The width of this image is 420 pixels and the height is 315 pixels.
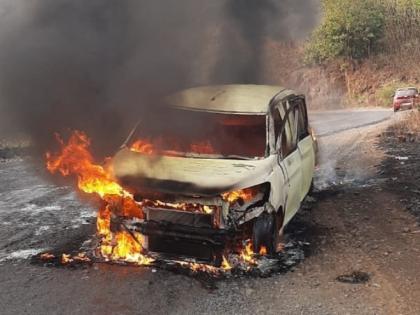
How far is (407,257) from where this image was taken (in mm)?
5523

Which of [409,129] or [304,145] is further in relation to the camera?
[409,129]

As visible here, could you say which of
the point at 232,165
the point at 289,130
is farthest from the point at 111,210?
the point at 289,130

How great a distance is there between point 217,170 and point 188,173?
0.99ft

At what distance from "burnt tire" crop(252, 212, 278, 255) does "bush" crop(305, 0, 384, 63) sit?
3031cm

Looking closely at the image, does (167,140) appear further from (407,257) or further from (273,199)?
(407,257)

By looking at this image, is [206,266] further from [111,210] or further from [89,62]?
[89,62]

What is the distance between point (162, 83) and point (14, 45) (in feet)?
7.01

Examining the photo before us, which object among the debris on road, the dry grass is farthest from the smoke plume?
the dry grass

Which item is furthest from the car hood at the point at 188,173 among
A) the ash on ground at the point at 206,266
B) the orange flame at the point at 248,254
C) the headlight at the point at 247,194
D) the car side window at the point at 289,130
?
the ash on ground at the point at 206,266

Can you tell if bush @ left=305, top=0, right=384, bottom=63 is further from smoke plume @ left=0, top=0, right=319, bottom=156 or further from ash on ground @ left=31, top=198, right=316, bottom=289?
ash on ground @ left=31, top=198, right=316, bottom=289

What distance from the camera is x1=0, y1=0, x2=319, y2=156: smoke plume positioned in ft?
23.8

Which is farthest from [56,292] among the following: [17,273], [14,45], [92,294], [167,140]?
[14,45]

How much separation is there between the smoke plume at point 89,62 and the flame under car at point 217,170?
A: 0.94 meters

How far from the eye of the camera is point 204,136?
597cm
